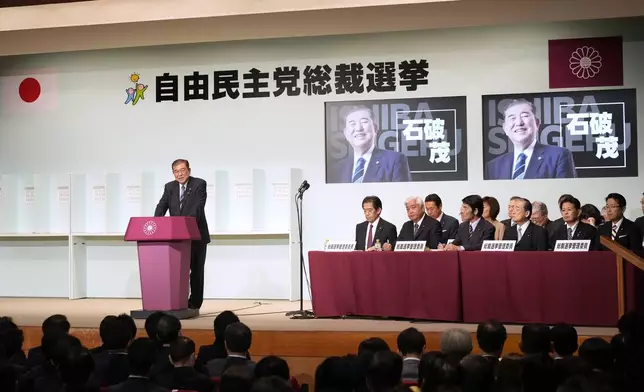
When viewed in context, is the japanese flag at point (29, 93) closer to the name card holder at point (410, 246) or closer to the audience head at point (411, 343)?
the name card holder at point (410, 246)

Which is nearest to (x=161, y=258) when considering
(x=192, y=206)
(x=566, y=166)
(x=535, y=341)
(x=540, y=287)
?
(x=192, y=206)

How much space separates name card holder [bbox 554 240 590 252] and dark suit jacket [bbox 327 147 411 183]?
2944 millimetres

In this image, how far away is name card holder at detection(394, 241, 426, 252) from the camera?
21.5 feet

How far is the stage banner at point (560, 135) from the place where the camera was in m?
8.45

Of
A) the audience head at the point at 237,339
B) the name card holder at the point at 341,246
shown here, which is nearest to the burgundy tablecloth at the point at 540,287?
the name card holder at the point at 341,246

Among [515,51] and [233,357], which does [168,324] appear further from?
[515,51]

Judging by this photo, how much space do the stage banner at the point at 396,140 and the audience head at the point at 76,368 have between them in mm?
6111

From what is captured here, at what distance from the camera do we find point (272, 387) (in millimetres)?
2371

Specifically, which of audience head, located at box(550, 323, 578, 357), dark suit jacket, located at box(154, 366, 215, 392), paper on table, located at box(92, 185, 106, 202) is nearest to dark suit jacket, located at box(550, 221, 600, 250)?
audience head, located at box(550, 323, 578, 357)

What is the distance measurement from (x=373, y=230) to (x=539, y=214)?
1835 millimetres

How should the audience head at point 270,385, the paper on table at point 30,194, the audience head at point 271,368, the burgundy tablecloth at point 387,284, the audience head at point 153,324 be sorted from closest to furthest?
the audience head at point 270,385 → the audience head at point 271,368 → the audience head at point 153,324 → the burgundy tablecloth at point 387,284 → the paper on table at point 30,194

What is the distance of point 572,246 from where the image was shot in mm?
6078

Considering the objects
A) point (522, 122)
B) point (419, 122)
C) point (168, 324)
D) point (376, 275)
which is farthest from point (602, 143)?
point (168, 324)

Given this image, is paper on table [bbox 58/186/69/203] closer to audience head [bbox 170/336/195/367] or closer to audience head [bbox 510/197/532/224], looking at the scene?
audience head [bbox 510/197/532/224]
